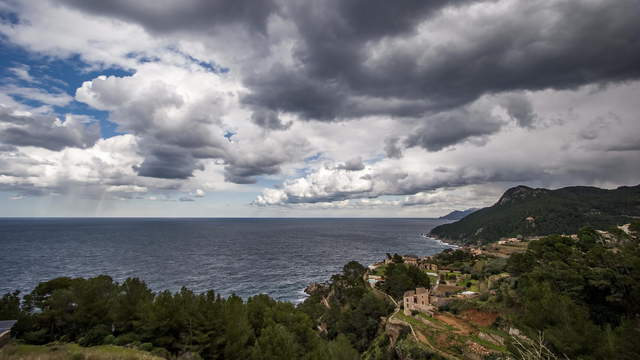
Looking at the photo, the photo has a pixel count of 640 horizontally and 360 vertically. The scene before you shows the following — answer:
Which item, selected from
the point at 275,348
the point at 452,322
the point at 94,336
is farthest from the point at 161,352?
the point at 452,322

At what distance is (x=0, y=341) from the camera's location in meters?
27.8

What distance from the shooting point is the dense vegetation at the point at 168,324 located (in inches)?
1117

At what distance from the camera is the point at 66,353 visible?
80.4 feet

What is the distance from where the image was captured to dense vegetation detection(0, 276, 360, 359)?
28359 mm

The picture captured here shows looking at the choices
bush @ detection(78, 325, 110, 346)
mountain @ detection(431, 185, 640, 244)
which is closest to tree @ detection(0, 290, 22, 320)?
bush @ detection(78, 325, 110, 346)

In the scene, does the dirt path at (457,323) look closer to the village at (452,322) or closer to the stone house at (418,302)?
the village at (452,322)

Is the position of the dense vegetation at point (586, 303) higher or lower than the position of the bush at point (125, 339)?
higher

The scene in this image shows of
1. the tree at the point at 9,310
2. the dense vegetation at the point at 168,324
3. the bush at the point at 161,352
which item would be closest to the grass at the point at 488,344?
the dense vegetation at the point at 168,324

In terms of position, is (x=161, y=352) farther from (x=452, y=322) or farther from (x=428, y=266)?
(x=428, y=266)

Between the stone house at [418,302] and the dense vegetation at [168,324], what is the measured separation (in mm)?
13615

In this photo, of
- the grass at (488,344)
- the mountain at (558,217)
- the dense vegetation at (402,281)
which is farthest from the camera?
the mountain at (558,217)

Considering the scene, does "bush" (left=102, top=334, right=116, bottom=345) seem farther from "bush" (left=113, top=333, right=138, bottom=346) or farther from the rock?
the rock

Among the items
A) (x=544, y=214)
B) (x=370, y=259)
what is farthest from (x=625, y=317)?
(x=544, y=214)

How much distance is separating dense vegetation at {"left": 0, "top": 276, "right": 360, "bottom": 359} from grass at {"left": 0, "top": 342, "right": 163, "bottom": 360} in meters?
1.75
